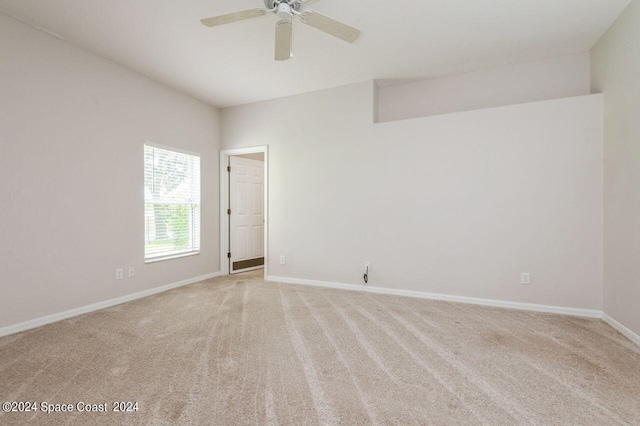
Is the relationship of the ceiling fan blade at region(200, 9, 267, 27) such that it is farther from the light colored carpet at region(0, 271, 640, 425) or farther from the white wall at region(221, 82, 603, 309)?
the light colored carpet at region(0, 271, 640, 425)

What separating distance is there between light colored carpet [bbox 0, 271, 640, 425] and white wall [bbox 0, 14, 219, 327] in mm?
388

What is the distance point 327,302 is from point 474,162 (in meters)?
2.43

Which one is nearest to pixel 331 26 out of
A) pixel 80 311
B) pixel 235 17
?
pixel 235 17

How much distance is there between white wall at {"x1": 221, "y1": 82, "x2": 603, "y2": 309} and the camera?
3.14 meters

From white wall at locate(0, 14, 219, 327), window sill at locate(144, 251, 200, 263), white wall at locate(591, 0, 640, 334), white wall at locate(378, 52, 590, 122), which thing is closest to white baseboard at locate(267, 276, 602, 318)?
white wall at locate(591, 0, 640, 334)

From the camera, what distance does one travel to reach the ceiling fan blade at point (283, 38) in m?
2.23

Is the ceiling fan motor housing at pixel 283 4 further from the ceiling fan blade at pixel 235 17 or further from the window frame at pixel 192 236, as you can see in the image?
the window frame at pixel 192 236

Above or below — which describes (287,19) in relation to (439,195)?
above

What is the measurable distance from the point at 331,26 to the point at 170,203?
3253 millimetres

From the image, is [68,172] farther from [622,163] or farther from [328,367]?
[622,163]

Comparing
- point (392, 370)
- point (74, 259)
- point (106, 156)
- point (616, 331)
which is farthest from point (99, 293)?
point (616, 331)

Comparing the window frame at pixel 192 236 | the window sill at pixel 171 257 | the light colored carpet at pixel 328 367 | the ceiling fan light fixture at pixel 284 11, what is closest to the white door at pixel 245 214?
the window frame at pixel 192 236

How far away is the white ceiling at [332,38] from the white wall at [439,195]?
2.00ft

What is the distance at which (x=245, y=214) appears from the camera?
17.9 ft
